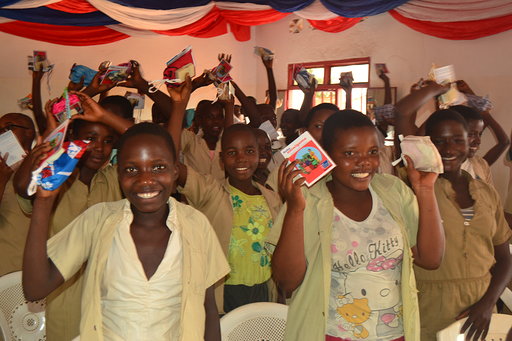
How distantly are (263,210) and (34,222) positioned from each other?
53.5 inches

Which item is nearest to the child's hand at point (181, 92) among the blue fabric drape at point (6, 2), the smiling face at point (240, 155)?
the smiling face at point (240, 155)

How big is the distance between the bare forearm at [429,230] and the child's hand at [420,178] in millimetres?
15

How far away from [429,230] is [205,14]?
14.7 feet

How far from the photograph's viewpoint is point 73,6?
16.0 feet

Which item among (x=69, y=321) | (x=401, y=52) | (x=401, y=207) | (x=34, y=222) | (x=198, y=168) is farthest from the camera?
(x=401, y=52)

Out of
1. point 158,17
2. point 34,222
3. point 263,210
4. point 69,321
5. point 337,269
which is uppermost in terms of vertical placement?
point 158,17

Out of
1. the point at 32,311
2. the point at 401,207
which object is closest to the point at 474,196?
the point at 401,207

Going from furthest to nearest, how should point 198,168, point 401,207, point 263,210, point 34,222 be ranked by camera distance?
point 198,168, point 263,210, point 401,207, point 34,222

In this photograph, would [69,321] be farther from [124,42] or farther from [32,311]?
[124,42]

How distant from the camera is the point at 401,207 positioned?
5.92 feet

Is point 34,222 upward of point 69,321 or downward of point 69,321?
upward

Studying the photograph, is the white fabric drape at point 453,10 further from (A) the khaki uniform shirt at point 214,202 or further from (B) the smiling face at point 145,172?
(B) the smiling face at point 145,172

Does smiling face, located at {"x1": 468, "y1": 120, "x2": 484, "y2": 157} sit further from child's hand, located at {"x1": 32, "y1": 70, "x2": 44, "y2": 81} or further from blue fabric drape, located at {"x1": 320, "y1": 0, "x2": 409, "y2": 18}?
child's hand, located at {"x1": 32, "y1": 70, "x2": 44, "y2": 81}

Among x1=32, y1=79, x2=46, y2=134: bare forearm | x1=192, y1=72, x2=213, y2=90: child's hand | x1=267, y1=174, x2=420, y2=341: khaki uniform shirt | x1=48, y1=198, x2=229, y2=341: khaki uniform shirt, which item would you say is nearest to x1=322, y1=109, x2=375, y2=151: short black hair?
x1=267, y1=174, x2=420, y2=341: khaki uniform shirt
